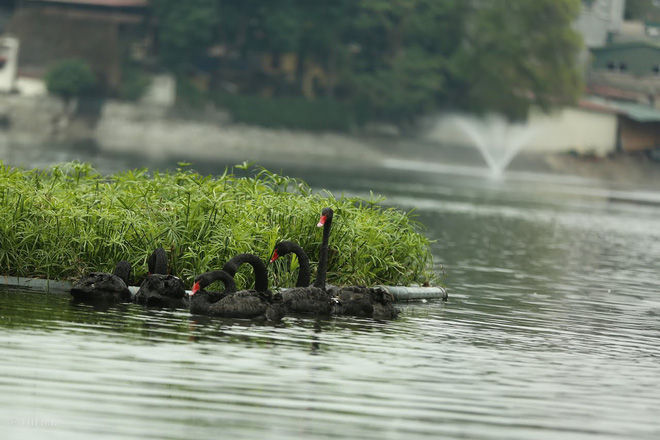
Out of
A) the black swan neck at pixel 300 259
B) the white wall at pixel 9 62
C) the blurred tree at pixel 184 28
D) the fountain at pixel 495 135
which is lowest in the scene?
the black swan neck at pixel 300 259

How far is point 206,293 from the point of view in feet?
Result: 56.8

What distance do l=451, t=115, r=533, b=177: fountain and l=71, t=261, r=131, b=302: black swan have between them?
354 ft

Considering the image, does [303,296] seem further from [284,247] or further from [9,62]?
[9,62]

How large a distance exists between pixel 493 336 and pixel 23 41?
347 feet

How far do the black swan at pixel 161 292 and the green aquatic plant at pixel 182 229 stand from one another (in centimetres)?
120

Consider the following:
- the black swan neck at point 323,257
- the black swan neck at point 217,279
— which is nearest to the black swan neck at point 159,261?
the black swan neck at point 217,279

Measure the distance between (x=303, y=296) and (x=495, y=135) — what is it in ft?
361

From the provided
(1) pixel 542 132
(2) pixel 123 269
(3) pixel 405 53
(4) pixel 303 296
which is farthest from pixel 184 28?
(4) pixel 303 296

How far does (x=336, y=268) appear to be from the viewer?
2045cm

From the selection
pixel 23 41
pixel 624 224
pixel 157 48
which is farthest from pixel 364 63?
pixel 624 224

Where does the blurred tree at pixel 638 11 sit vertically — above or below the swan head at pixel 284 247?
above

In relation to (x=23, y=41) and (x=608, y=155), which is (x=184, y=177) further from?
(x=608, y=155)

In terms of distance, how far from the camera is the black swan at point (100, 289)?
692 inches

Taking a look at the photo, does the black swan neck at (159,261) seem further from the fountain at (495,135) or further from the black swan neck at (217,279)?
the fountain at (495,135)
